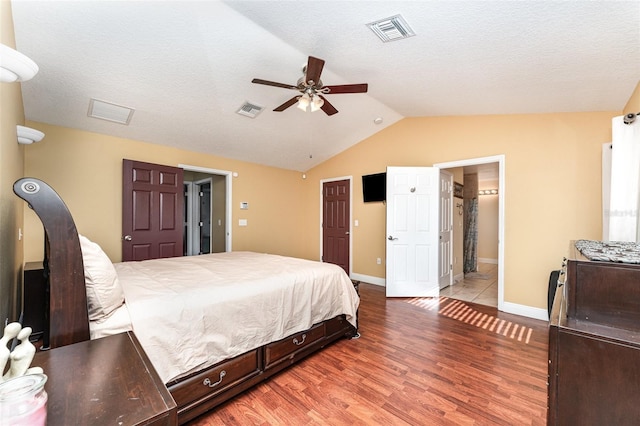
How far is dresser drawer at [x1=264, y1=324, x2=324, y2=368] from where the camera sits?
2045 millimetres

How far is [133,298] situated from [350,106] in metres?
3.58

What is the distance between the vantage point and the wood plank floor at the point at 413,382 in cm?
173

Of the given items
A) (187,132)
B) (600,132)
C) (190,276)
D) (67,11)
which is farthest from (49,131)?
(600,132)

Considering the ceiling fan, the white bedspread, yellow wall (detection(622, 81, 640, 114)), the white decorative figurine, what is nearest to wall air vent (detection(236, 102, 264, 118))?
the ceiling fan

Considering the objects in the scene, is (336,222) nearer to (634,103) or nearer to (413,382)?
(413,382)

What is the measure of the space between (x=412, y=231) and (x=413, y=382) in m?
2.64

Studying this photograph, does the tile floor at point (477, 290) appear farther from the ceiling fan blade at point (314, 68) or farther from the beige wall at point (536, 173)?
the ceiling fan blade at point (314, 68)

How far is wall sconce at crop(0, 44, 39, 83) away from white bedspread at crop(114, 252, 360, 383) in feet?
3.72

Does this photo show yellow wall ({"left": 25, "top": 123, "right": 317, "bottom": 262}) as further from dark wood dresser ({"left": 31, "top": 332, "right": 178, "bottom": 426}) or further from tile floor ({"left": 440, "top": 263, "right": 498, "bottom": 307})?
tile floor ({"left": 440, "top": 263, "right": 498, "bottom": 307})

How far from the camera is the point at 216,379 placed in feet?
5.71

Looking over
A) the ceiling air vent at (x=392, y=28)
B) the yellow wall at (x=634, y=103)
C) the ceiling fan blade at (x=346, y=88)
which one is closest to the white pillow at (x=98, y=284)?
the ceiling fan blade at (x=346, y=88)

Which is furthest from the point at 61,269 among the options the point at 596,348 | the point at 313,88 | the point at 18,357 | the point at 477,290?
the point at 477,290

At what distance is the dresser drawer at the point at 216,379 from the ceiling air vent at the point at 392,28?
2.64m

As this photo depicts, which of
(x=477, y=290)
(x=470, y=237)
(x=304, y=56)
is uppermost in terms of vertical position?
Answer: (x=304, y=56)
